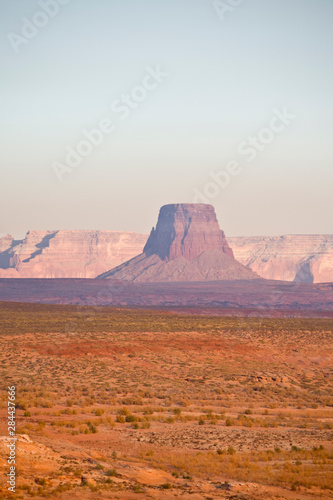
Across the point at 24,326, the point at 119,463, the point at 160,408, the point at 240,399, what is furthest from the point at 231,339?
the point at 119,463

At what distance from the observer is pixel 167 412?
24984 mm

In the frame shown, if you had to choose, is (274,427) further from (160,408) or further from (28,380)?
(28,380)

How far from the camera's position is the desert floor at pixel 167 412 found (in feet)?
48.6

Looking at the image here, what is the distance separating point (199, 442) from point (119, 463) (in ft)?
13.4

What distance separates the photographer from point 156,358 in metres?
41.8

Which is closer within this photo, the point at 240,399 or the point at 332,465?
the point at 332,465

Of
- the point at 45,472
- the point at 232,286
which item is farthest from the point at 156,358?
the point at 232,286

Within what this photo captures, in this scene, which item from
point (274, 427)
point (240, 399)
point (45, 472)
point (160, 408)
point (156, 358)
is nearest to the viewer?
point (45, 472)

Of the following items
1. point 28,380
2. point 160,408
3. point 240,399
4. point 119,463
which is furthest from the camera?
point 28,380

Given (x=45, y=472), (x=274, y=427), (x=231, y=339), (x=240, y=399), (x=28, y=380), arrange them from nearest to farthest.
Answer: (x=45, y=472), (x=274, y=427), (x=240, y=399), (x=28, y=380), (x=231, y=339)

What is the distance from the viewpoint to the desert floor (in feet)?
48.6

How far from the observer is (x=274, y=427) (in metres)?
22.7

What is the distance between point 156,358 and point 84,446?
→ 76.9 feet

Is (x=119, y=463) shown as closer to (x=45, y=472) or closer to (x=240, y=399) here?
(x=45, y=472)
